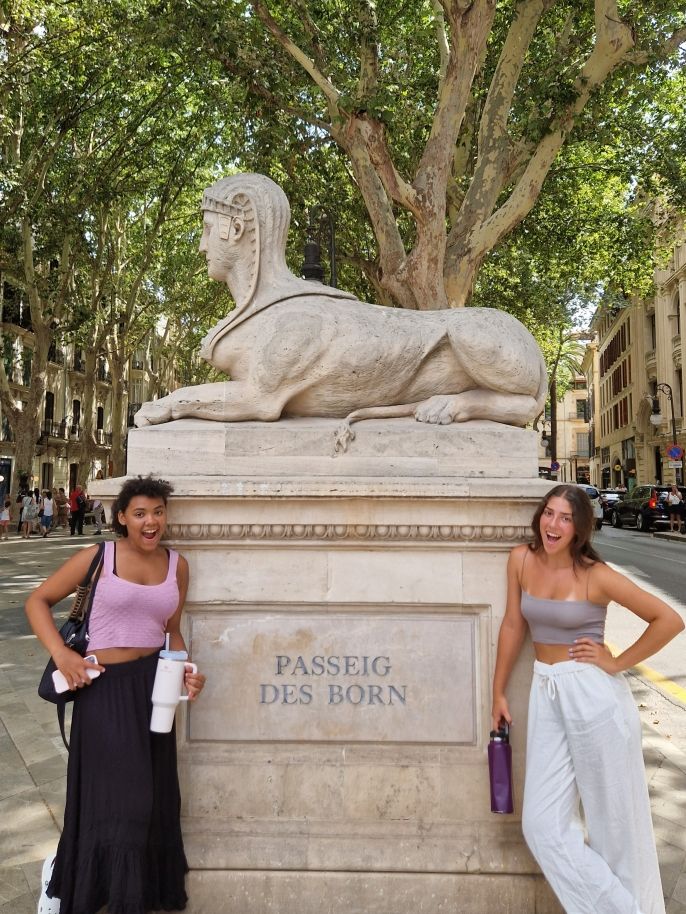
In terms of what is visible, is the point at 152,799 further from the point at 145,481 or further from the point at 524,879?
the point at 524,879

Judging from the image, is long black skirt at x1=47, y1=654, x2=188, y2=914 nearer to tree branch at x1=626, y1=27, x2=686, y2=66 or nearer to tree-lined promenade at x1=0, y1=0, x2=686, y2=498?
tree-lined promenade at x1=0, y1=0, x2=686, y2=498

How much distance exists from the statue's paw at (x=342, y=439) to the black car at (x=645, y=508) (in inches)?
973

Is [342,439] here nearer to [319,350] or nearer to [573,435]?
[319,350]

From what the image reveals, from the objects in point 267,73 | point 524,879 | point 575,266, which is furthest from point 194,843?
point 575,266

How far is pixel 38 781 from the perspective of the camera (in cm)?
445

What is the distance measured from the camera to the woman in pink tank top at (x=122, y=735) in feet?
8.54

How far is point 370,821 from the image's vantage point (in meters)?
2.98

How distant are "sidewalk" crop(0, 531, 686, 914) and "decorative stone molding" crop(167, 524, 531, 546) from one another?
1411 mm

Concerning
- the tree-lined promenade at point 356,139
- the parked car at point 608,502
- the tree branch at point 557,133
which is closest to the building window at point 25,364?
the tree-lined promenade at point 356,139

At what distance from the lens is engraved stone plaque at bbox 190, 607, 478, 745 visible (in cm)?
306

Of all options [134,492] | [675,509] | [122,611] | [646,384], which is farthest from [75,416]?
[122,611]

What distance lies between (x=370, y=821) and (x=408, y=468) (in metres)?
1.40

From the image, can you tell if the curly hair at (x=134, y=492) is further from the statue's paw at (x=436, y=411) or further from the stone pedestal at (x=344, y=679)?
the statue's paw at (x=436, y=411)

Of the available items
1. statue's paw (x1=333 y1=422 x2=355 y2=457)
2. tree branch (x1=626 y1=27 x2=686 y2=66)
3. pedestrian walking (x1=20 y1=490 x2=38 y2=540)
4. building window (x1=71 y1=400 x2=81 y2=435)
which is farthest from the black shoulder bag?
building window (x1=71 y1=400 x2=81 y2=435)
